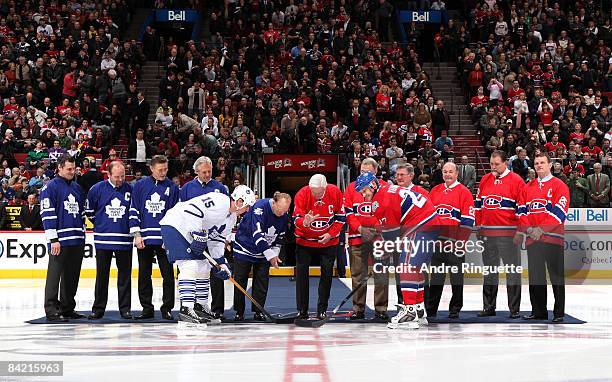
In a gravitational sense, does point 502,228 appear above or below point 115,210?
below

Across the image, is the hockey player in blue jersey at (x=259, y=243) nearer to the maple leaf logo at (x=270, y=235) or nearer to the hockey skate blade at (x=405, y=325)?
the maple leaf logo at (x=270, y=235)

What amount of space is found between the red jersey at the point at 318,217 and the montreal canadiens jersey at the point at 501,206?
1.78 meters

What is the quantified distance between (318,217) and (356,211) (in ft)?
1.71

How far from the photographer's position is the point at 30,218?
57.1ft

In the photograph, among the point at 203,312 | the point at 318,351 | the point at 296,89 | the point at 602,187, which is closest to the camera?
the point at 318,351

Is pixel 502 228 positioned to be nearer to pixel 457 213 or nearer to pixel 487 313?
pixel 457 213

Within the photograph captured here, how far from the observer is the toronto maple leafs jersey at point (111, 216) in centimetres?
1114

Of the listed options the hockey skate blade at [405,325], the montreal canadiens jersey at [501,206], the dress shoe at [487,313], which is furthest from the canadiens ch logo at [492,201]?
the hockey skate blade at [405,325]

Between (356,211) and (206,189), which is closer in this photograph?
(206,189)

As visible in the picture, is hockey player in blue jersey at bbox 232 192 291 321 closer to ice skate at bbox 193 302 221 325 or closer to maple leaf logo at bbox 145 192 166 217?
ice skate at bbox 193 302 221 325

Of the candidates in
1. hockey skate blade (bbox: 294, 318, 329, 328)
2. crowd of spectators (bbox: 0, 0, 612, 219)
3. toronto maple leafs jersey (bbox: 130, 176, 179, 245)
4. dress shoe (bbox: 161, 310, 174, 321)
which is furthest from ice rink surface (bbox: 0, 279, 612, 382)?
crowd of spectators (bbox: 0, 0, 612, 219)

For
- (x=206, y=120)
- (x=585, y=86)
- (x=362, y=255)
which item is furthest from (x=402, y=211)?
(x=585, y=86)

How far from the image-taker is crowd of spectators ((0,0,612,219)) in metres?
20.0

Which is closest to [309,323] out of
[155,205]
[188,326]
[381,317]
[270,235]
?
[381,317]
